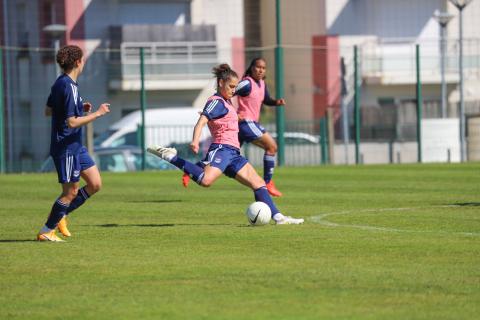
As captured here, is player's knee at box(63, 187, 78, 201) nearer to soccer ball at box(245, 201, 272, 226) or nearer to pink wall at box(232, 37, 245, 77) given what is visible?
soccer ball at box(245, 201, 272, 226)

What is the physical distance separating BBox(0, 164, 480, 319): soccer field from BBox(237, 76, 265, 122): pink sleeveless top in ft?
5.15

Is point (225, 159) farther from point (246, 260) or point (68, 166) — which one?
point (246, 260)

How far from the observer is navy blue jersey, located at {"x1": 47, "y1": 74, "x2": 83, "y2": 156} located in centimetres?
1222

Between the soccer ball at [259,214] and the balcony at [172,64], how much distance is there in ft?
80.1

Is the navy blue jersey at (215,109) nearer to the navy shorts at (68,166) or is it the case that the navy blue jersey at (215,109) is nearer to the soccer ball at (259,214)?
the soccer ball at (259,214)

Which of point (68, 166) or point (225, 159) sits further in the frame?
point (225, 159)

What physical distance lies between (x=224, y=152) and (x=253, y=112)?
19.3 feet

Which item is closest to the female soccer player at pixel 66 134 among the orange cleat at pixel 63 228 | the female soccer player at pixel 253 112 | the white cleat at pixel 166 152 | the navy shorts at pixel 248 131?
the orange cleat at pixel 63 228

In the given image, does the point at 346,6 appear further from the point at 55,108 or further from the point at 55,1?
the point at 55,108

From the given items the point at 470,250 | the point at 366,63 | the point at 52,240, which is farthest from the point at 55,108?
the point at 366,63

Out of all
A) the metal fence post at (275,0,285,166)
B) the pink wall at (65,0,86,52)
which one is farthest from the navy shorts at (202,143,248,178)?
the pink wall at (65,0,86,52)

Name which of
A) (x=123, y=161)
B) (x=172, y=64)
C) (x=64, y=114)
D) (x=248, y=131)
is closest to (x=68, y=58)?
(x=64, y=114)

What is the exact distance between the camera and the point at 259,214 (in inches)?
530

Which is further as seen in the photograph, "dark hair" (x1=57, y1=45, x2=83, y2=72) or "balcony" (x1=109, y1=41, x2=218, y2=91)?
"balcony" (x1=109, y1=41, x2=218, y2=91)
